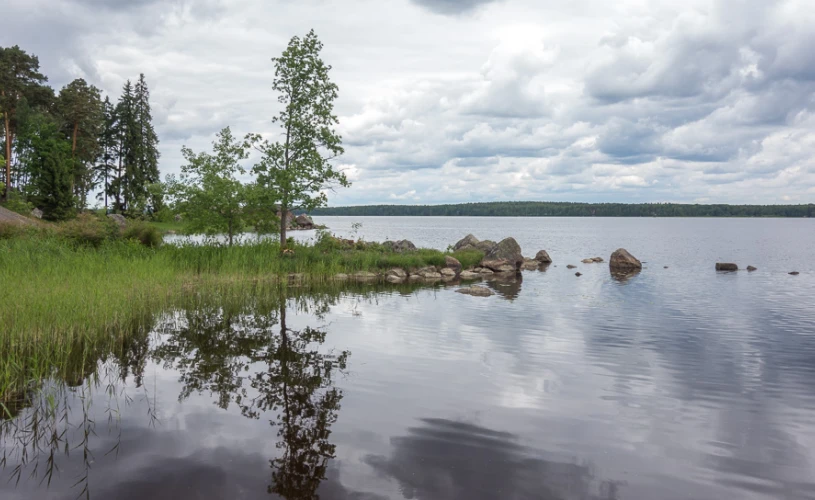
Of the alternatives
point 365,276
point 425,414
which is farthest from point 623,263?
point 425,414

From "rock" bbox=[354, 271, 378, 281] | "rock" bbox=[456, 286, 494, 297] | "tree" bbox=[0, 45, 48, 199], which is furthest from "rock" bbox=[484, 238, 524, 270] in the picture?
"tree" bbox=[0, 45, 48, 199]

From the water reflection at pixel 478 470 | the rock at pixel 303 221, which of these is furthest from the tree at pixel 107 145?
the water reflection at pixel 478 470

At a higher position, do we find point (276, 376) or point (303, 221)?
point (303, 221)

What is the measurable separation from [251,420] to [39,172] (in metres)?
57.6

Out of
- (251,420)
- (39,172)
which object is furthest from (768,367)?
(39,172)

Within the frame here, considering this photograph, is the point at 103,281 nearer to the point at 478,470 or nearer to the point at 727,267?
the point at 478,470

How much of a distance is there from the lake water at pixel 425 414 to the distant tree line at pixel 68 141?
32344 mm

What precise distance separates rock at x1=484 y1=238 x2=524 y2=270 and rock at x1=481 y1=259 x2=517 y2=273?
1.10 feet

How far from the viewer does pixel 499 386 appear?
10.5 meters

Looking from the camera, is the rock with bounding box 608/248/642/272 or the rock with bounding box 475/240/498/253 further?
the rock with bounding box 608/248/642/272

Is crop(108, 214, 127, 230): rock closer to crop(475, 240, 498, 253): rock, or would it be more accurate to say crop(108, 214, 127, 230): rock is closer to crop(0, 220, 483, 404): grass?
crop(0, 220, 483, 404): grass

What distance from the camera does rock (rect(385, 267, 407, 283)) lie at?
93.2 feet

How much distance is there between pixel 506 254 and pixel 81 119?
178 ft

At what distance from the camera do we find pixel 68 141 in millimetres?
60375
